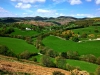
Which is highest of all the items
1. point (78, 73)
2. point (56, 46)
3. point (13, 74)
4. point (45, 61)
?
point (13, 74)

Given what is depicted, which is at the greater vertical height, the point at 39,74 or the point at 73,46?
the point at 39,74

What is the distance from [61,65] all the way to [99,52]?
4661 centimetres

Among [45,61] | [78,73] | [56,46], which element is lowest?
[56,46]

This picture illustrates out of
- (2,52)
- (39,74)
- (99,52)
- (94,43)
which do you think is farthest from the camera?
(94,43)

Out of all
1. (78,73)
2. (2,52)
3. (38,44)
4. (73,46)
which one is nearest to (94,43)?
(73,46)

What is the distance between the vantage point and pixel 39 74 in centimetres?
2773

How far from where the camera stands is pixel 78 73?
1201 inches

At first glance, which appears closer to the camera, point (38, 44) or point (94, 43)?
point (38, 44)

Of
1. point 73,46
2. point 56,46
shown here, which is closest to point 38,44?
point 56,46

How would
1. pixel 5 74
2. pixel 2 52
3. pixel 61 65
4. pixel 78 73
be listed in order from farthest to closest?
pixel 2 52, pixel 61 65, pixel 78 73, pixel 5 74

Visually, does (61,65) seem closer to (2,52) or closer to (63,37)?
(2,52)

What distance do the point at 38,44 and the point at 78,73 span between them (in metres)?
78.3

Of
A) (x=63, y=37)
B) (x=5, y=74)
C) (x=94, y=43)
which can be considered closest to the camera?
(x=5, y=74)

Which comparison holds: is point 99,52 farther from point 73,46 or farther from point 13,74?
point 13,74
